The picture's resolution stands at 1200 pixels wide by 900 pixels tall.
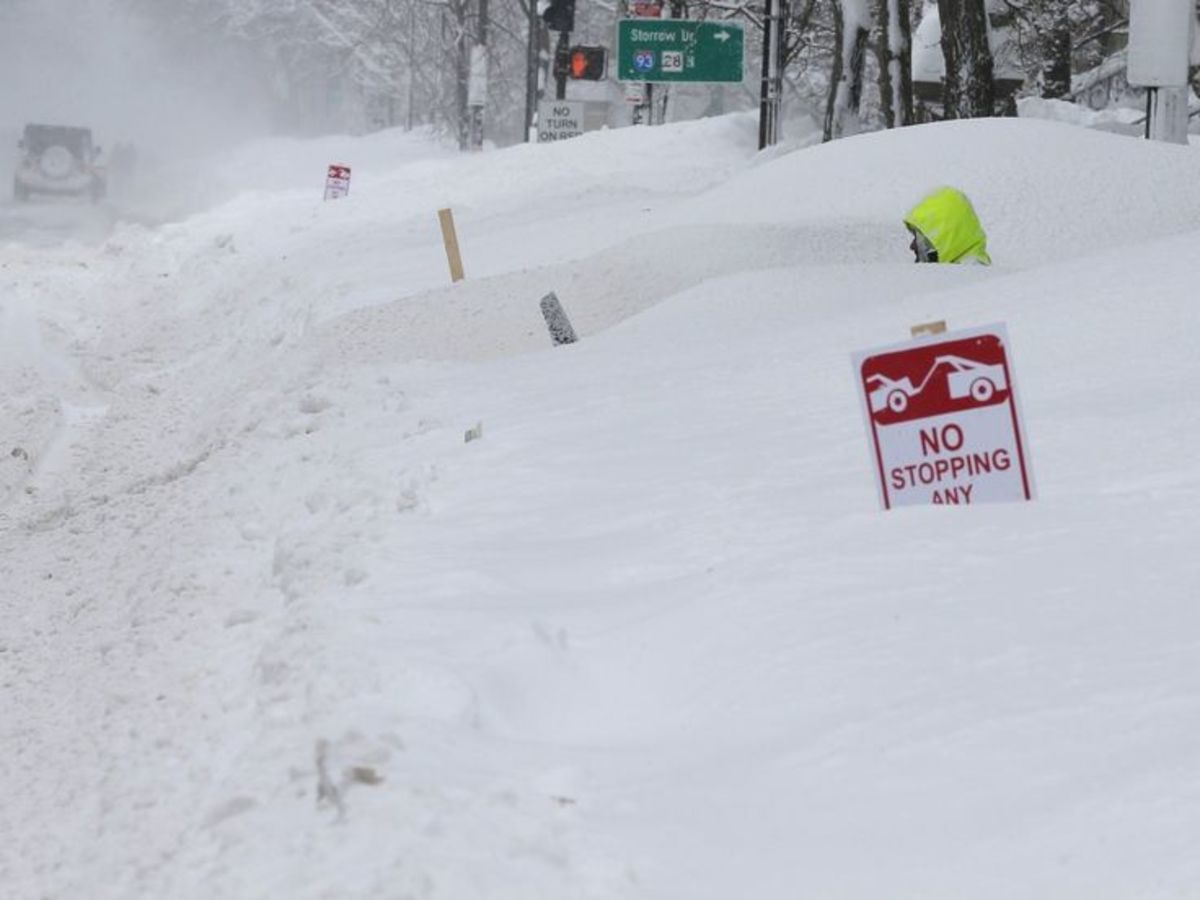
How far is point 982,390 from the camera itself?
5.82 m

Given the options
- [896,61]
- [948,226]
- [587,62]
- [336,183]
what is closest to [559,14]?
[587,62]

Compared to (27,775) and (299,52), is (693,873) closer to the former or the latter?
(27,775)

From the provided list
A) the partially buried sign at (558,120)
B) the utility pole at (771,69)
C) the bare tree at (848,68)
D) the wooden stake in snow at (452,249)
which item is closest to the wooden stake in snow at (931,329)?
the wooden stake in snow at (452,249)

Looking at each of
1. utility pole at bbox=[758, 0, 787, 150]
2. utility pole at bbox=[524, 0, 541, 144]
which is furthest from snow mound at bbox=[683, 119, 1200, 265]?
utility pole at bbox=[524, 0, 541, 144]

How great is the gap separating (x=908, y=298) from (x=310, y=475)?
12.7 ft

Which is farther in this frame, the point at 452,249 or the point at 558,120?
the point at 558,120

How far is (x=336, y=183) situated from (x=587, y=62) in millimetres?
4001

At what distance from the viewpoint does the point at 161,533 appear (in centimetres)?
859

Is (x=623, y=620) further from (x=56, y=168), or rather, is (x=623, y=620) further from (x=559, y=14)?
(x=56, y=168)

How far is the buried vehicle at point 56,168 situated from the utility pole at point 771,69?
16.7 metres

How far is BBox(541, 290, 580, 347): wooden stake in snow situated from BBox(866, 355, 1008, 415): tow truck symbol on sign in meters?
6.01

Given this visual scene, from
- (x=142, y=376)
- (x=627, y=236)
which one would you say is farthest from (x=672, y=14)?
(x=142, y=376)

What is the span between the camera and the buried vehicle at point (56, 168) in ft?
128

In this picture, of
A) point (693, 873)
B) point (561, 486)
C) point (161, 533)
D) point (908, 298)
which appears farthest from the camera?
point (908, 298)
